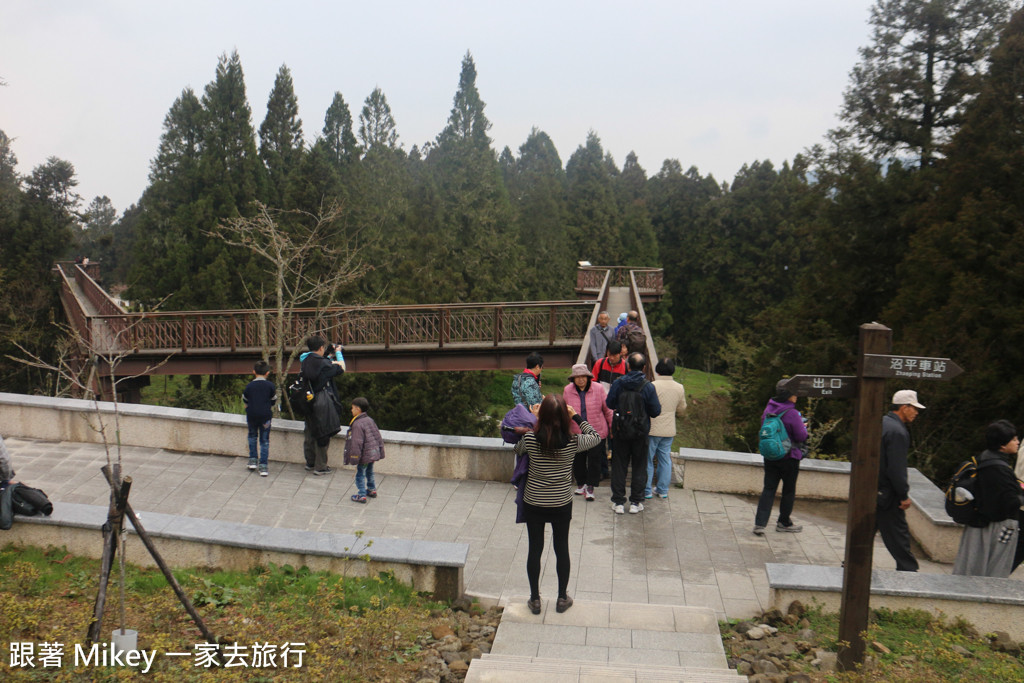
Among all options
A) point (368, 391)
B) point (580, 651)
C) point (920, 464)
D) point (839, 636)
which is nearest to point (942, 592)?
point (839, 636)

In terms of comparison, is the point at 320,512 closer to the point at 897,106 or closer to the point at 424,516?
the point at 424,516

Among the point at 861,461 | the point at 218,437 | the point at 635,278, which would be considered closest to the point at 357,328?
the point at 218,437

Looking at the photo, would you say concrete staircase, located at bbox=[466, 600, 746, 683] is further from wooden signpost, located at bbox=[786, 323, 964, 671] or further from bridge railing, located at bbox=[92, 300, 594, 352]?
bridge railing, located at bbox=[92, 300, 594, 352]

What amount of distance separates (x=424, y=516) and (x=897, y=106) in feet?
81.4

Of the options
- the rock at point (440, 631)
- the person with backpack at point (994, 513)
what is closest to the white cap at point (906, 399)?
the person with backpack at point (994, 513)

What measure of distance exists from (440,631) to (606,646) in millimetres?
1120

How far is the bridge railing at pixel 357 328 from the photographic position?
19297 mm

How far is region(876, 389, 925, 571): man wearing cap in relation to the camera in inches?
249

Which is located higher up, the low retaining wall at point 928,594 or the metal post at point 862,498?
the metal post at point 862,498

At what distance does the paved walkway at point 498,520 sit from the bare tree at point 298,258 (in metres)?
5.43

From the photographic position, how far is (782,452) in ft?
24.6

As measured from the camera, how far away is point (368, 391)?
26.9m

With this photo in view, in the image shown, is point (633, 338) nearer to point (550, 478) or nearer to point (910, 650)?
point (550, 478)

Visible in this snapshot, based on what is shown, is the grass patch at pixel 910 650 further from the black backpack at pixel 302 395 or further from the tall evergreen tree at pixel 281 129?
the tall evergreen tree at pixel 281 129
